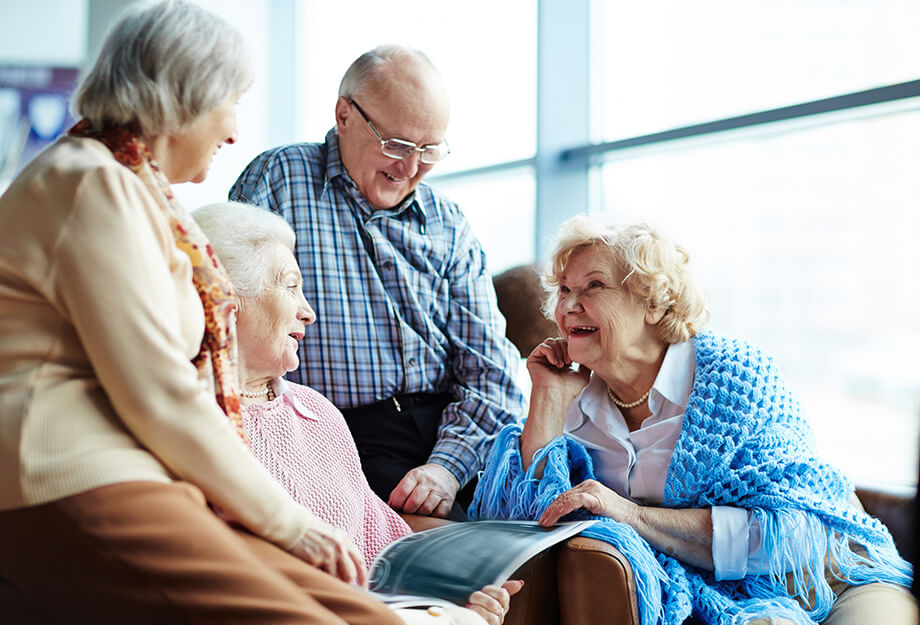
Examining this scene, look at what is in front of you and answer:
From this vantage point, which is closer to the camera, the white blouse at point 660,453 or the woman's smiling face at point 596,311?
the white blouse at point 660,453

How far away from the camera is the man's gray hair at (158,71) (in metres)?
1.13

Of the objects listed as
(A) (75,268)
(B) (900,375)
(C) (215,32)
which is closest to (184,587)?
(A) (75,268)

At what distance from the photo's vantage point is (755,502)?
5.53 feet

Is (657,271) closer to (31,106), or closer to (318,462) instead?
(318,462)

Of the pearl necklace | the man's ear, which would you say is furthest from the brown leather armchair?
the man's ear

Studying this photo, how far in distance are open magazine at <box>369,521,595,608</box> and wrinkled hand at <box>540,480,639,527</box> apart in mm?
93

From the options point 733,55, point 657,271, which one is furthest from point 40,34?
point 657,271

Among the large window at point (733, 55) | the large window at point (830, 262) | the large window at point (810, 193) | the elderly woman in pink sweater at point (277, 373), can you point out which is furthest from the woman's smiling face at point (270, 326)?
the large window at point (733, 55)

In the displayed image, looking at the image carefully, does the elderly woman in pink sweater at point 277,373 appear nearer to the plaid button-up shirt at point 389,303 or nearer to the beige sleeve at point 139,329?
the plaid button-up shirt at point 389,303

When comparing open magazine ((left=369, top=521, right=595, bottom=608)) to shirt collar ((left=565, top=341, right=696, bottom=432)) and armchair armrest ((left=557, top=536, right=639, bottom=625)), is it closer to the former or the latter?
armchair armrest ((left=557, top=536, right=639, bottom=625))

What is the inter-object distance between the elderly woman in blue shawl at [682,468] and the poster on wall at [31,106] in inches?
160

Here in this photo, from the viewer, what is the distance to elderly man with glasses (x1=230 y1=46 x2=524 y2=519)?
219 centimetres

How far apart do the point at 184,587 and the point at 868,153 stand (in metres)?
2.71

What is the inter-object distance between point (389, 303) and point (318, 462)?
61 centimetres
